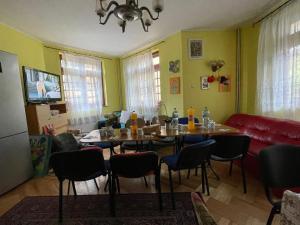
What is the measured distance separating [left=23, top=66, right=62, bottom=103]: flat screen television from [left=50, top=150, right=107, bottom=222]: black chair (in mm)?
1966

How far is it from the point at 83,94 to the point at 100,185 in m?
2.93

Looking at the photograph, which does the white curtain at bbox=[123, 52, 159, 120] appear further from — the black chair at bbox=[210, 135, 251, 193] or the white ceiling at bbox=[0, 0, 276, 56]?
the black chair at bbox=[210, 135, 251, 193]

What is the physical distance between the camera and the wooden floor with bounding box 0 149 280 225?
1.82 m

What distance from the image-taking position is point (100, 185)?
2.62 metres

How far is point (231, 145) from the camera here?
220 centimetres

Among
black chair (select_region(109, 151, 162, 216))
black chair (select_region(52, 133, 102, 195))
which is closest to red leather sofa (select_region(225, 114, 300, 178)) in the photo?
black chair (select_region(109, 151, 162, 216))

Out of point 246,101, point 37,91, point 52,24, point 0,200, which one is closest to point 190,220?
point 0,200

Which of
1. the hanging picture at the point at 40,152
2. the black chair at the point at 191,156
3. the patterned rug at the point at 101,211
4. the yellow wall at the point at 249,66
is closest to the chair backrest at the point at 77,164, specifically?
the patterned rug at the point at 101,211

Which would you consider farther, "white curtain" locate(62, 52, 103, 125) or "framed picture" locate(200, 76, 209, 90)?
"white curtain" locate(62, 52, 103, 125)

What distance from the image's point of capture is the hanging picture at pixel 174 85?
12.9ft

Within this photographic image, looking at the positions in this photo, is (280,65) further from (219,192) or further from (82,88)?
(82,88)

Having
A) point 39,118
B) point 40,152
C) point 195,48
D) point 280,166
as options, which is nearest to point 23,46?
point 39,118

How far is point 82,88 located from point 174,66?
2583 millimetres

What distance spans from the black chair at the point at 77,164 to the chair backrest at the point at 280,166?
1486 millimetres
